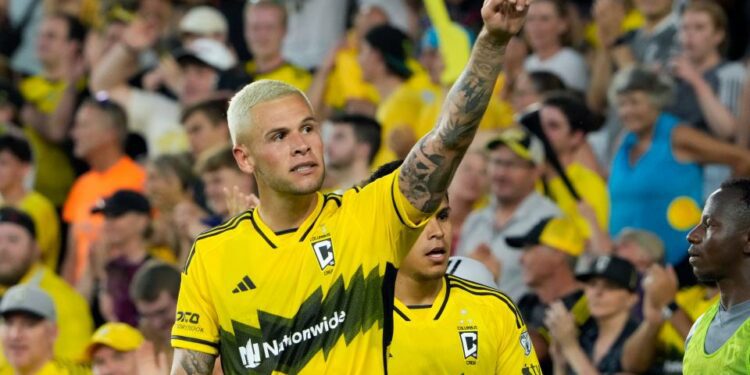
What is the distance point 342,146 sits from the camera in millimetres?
11055

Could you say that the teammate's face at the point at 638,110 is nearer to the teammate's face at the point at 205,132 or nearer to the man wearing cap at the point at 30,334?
the teammate's face at the point at 205,132

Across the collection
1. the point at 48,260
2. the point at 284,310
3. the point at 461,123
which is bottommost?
the point at 284,310

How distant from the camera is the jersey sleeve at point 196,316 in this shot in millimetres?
5547

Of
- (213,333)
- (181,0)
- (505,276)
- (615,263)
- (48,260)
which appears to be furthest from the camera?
(181,0)

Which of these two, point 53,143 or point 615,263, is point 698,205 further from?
point 53,143

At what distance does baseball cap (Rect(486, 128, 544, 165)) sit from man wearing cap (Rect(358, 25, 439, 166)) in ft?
3.34

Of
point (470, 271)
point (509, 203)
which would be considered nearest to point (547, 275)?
point (509, 203)

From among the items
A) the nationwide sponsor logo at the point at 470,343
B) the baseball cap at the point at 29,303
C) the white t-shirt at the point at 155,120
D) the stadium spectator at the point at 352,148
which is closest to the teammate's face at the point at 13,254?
the baseball cap at the point at 29,303

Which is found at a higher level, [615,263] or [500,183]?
[500,183]

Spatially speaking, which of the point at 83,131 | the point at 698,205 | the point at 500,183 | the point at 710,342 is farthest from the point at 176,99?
the point at 710,342

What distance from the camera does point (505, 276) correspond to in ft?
32.5

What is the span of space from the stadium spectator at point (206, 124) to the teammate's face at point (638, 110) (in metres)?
3.16

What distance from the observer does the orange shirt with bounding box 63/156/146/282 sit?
1211 cm

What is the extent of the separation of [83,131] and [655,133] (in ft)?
15.0
